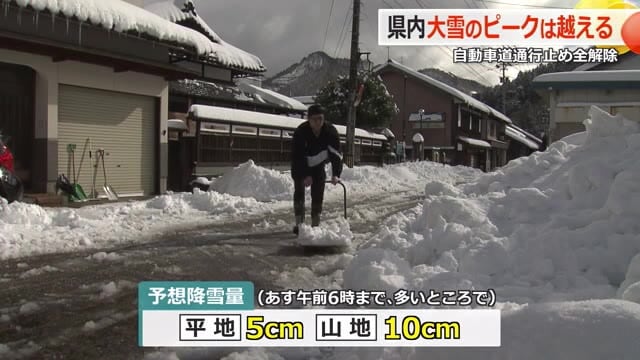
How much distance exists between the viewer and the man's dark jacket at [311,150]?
693cm

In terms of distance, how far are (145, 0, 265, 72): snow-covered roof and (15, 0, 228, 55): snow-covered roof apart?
1054 millimetres

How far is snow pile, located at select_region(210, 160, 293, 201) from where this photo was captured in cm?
1263

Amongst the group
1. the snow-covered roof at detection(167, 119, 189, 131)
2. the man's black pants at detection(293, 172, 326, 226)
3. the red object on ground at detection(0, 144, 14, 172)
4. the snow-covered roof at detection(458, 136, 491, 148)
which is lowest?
the man's black pants at detection(293, 172, 326, 226)

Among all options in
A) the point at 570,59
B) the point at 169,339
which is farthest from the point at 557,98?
the point at 169,339

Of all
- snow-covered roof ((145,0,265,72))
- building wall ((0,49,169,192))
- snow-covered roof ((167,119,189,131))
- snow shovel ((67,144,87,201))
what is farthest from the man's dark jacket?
snow-covered roof ((167,119,189,131))

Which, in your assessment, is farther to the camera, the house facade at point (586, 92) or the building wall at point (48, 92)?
the building wall at point (48, 92)

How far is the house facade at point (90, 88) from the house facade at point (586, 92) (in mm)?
9331

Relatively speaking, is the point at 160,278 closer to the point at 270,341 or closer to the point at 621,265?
the point at 270,341

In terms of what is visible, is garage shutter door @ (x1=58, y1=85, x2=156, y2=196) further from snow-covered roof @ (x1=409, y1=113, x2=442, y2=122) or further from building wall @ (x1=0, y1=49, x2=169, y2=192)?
snow-covered roof @ (x1=409, y1=113, x2=442, y2=122)

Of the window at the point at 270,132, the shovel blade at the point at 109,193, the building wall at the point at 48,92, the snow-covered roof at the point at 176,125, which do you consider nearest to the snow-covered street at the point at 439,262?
the building wall at the point at 48,92

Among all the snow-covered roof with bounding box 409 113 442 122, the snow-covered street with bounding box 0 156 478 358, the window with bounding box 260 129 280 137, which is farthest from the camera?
the snow-covered roof with bounding box 409 113 442 122

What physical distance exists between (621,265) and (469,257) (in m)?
1.03

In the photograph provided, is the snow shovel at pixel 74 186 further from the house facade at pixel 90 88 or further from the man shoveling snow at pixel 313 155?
the man shoveling snow at pixel 313 155

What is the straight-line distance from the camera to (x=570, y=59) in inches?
194
